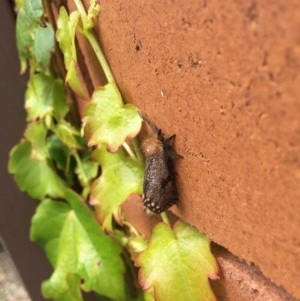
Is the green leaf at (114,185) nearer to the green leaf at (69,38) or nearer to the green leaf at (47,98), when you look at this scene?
the green leaf at (69,38)

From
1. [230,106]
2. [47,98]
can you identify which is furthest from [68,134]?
[230,106]

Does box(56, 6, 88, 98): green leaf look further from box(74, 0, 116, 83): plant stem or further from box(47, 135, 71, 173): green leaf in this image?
box(47, 135, 71, 173): green leaf

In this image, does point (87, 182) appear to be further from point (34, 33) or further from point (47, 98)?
point (34, 33)

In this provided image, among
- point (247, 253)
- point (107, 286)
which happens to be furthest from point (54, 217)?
point (247, 253)

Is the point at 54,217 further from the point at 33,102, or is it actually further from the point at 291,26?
the point at 291,26

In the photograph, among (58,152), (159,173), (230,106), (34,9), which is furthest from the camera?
(58,152)

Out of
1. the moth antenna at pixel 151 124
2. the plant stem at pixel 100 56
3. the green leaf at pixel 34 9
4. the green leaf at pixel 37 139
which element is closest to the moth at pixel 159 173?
the moth antenna at pixel 151 124
